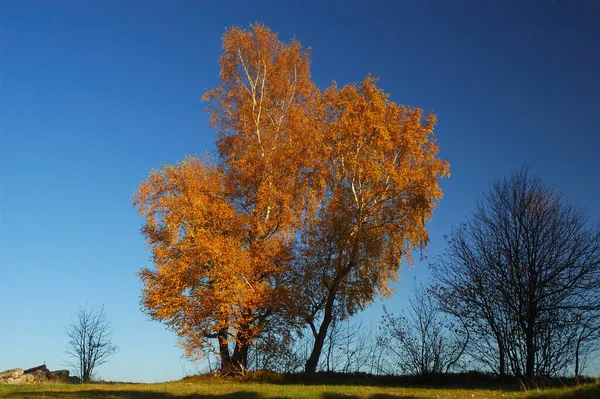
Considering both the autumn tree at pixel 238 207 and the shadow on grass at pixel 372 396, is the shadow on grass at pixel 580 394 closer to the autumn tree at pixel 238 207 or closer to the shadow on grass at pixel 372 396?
the shadow on grass at pixel 372 396

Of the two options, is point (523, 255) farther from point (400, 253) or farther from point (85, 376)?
point (85, 376)

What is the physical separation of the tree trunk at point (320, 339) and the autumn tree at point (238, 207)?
2.22m

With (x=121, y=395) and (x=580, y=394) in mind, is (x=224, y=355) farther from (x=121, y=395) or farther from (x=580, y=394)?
(x=580, y=394)

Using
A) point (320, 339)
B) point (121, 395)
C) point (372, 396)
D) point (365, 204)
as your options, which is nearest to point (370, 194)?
point (365, 204)

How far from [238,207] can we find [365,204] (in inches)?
239

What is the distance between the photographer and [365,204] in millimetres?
27125

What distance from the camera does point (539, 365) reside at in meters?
21.9

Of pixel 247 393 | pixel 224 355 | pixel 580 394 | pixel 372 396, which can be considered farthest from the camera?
pixel 224 355

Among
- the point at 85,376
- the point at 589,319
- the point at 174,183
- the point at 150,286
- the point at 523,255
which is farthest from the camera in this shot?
the point at 85,376

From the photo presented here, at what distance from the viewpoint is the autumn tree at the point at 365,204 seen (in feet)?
86.7

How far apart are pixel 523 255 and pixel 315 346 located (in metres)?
10.0

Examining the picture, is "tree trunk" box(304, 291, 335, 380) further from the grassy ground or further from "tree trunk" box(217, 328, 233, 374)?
the grassy ground

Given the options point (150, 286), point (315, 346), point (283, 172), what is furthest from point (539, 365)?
point (150, 286)

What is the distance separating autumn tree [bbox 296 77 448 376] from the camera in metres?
26.4
